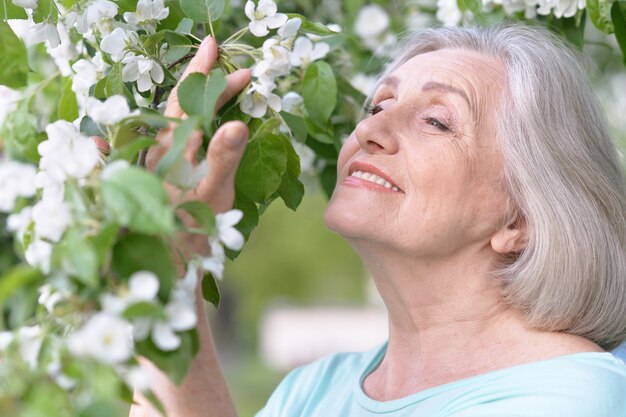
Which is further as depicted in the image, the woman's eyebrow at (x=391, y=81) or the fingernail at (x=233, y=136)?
the woman's eyebrow at (x=391, y=81)

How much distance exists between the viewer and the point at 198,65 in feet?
4.89

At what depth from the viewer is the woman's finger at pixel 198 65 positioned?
1.43 m

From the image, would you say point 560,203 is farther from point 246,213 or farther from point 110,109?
point 110,109

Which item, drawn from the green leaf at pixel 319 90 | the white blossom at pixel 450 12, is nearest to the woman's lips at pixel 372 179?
the green leaf at pixel 319 90

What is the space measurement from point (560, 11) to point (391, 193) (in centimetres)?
58

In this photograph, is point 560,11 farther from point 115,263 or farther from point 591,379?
point 115,263

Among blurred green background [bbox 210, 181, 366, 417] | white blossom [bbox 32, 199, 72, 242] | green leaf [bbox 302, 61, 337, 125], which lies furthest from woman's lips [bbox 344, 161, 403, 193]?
blurred green background [bbox 210, 181, 366, 417]

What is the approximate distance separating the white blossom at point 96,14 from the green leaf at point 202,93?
0.71 ft

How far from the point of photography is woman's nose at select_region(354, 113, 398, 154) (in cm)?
188

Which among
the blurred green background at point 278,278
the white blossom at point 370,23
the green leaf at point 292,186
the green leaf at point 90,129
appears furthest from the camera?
the blurred green background at point 278,278

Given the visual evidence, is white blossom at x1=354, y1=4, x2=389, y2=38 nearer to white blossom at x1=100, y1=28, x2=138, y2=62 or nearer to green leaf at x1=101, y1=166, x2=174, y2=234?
white blossom at x1=100, y1=28, x2=138, y2=62

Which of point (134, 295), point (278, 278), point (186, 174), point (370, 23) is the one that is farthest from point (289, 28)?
point (278, 278)

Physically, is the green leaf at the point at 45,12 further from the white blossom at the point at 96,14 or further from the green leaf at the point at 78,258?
the green leaf at the point at 78,258

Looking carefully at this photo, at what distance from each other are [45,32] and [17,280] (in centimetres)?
72
